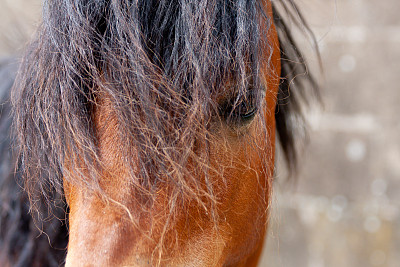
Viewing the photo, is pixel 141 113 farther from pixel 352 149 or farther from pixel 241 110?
pixel 352 149

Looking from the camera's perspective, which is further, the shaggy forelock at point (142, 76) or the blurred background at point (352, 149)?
the blurred background at point (352, 149)

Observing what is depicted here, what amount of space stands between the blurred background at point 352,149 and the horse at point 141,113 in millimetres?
992

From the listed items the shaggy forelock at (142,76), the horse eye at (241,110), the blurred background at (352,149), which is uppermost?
the shaggy forelock at (142,76)

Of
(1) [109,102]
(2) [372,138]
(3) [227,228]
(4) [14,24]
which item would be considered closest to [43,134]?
(1) [109,102]

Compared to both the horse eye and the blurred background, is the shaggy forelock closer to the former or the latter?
the horse eye

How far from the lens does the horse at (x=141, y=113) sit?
517 mm

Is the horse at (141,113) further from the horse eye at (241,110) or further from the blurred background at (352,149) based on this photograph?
the blurred background at (352,149)

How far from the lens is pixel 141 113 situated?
53 centimetres

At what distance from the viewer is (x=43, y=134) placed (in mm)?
582

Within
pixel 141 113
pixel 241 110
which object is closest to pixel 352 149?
pixel 241 110

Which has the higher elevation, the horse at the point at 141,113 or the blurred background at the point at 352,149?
the horse at the point at 141,113

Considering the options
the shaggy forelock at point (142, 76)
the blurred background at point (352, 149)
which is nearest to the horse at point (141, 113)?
the shaggy forelock at point (142, 76)

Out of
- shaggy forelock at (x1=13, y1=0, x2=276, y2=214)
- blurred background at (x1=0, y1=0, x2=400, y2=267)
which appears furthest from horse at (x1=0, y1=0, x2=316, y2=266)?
blurred background at (x1=0, y1=0, x2=400, y2=267)

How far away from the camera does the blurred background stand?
151cm
